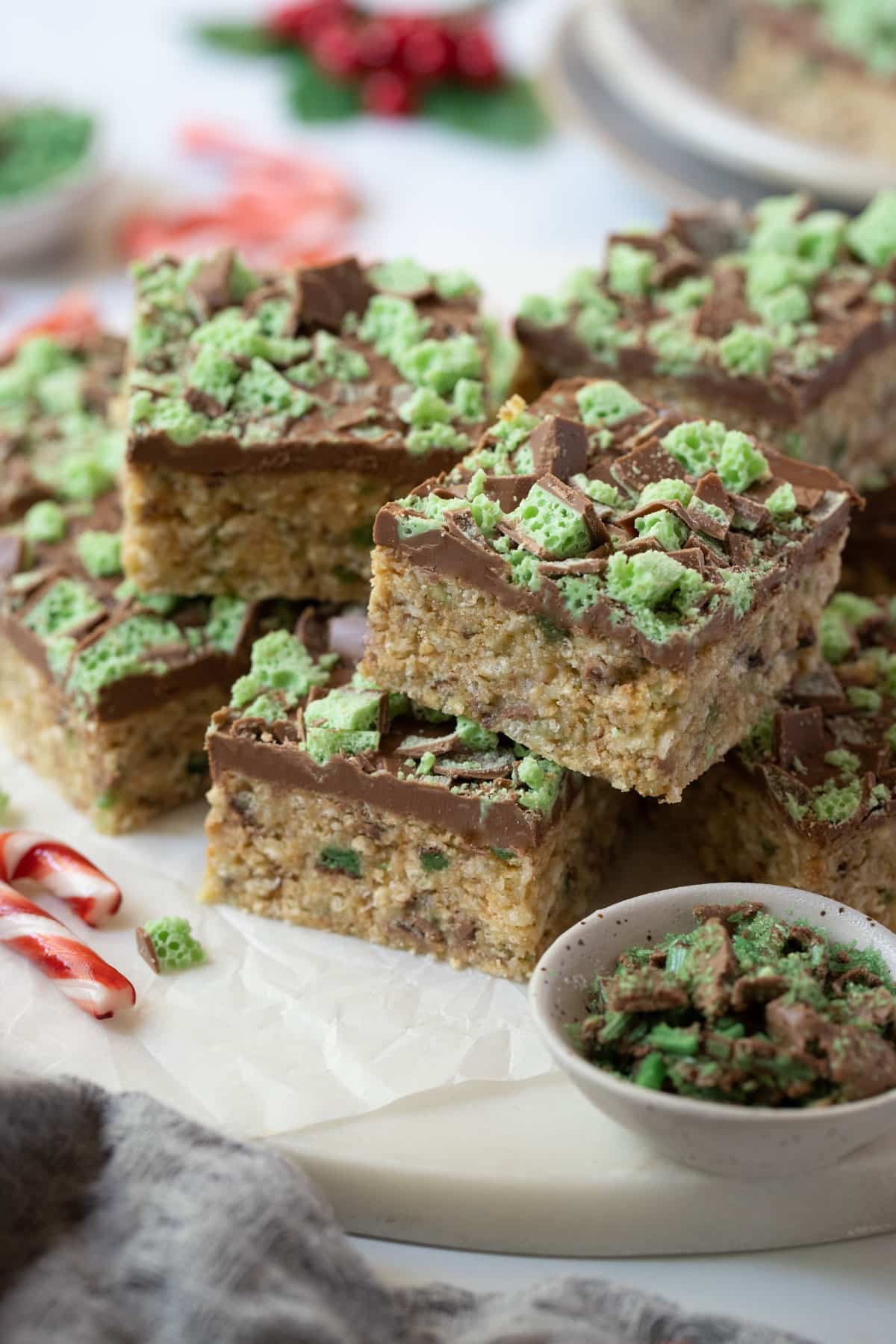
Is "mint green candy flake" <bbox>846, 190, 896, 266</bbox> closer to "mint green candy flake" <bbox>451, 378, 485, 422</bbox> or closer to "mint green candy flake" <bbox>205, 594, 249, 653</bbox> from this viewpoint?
"mint green candy flake" <bbox>451, 378, 485, 422</bbox>

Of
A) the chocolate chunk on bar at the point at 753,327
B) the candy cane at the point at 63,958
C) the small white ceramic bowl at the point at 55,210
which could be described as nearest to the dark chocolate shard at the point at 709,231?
the chocolate chunk on bar at the point at 753,327

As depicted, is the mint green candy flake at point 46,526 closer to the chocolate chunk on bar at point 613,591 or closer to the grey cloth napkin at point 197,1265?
the chocolate chunk on bar at point 613,591

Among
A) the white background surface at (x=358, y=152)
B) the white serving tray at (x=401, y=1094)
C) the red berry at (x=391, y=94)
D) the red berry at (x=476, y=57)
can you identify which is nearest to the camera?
the white serving tray at (x=401, y=1094)

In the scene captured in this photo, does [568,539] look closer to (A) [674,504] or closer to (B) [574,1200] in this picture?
(A) [674,504]

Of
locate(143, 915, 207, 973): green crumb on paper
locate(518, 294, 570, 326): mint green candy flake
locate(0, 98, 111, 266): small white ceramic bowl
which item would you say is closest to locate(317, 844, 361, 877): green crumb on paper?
locate(143, 915, 207, 973): green crumb on paper

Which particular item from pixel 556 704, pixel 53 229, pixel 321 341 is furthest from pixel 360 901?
pixel 53 229

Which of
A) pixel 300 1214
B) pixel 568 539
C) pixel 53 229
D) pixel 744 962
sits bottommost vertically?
pixel 53 229

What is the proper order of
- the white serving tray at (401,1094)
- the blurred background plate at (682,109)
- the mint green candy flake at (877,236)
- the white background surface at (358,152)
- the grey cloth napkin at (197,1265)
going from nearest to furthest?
the grey cloth napkin at (197,1265) → the white serving tray at (401,1094) → the mint green candy flake at (877,236) → the blurred background plate at (682,109) → the white background surface at (358,152)

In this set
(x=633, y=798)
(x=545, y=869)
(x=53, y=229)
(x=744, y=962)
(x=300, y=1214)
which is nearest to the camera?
(x=300, y=1214)
